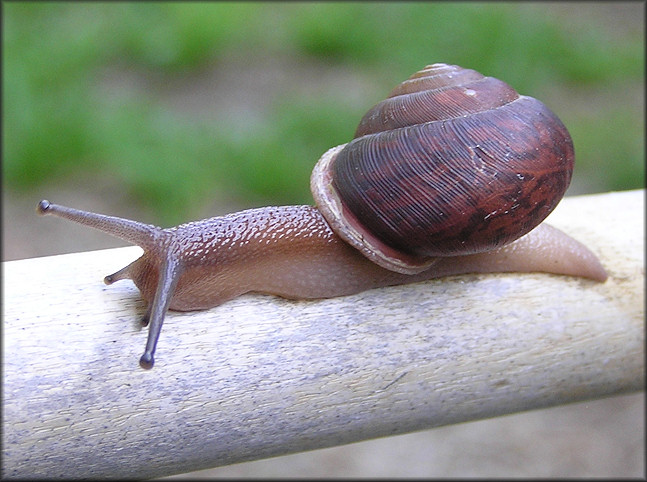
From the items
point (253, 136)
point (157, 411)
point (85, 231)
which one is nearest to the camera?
point (157, 411)

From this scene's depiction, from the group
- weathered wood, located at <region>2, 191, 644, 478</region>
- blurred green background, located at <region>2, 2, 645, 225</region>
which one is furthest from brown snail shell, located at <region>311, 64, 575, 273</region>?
blurred green background, located at <region>2, 2, 645, 225</region>

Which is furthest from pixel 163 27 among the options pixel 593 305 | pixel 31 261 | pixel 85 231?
pixel 593 305

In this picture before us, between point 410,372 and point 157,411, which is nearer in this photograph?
point 157,411

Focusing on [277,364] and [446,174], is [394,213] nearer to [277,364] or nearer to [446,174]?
[446,174]

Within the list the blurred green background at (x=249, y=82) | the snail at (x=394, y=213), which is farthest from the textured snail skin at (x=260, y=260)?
the blurred green background at (x=249, y=82)

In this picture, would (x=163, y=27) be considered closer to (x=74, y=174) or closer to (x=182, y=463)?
(x=74, y=174)

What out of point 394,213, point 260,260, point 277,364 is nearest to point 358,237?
point 394,213

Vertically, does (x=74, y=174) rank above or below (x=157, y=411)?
Result: below
